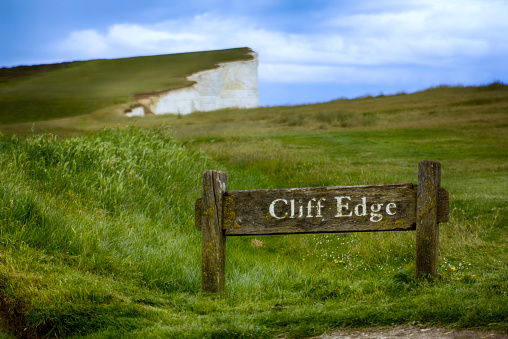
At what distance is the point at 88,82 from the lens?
1425 inches

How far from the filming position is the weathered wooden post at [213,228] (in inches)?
211

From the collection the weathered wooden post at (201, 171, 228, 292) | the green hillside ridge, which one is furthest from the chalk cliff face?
the weathered wooden post at (201, 171, 228, 292)

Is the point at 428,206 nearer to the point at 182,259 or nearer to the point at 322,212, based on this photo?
the point at 322,212

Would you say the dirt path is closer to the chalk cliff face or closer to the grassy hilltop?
the grassy hilltop

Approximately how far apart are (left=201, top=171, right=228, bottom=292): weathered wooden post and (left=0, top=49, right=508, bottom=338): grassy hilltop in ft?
0.78

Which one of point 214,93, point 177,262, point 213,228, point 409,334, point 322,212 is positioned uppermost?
point 214,93

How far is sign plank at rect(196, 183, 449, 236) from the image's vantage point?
5.24 metres

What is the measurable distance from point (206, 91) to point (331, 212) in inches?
1514

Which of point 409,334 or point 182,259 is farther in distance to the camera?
point 182,259

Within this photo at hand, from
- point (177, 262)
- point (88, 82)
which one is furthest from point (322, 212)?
point (88, 82)

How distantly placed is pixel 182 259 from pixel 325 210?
219cm

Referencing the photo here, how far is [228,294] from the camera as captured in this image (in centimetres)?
552

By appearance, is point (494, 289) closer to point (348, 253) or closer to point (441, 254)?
point (441, 254)

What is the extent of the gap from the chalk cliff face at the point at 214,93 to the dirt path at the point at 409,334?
31627 millimetres
